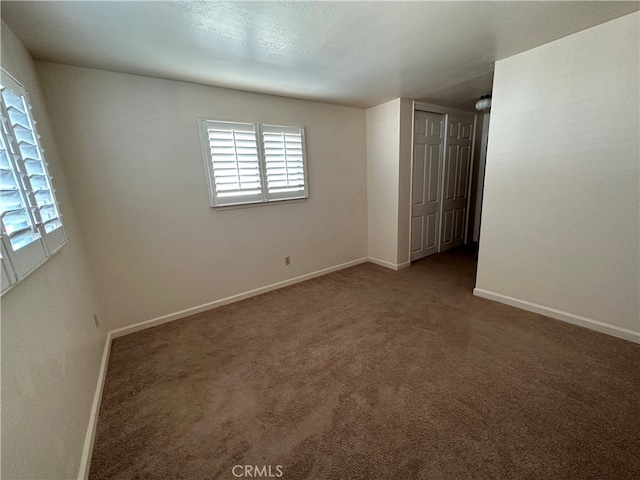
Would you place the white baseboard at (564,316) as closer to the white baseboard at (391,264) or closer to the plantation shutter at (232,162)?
the white baseboard at (391,264)

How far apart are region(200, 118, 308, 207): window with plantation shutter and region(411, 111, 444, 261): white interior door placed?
1719mm

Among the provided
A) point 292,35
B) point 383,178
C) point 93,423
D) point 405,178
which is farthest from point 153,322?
point 405,178

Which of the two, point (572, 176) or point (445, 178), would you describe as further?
point (445, 178)

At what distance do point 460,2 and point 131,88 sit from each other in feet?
8.45

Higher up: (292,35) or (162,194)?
(292,35)

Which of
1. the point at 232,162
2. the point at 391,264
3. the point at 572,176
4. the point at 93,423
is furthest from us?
the point at 391,264

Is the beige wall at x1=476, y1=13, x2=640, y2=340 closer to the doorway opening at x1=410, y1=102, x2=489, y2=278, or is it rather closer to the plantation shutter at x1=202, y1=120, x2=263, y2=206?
the doorway opening at x1=410, y1=102, x2=489, y2=278

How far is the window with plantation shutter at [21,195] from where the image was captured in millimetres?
1002

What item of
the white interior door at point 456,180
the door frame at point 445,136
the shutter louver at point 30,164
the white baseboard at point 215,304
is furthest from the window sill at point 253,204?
the white interior door at point 456,180

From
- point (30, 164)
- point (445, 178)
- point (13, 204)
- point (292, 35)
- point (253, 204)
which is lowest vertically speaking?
point (253, 204)

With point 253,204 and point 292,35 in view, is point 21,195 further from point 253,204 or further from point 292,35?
point 253,204

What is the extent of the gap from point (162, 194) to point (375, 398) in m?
2.52

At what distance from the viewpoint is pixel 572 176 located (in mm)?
2150

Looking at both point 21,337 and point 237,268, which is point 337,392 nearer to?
point 21,337
